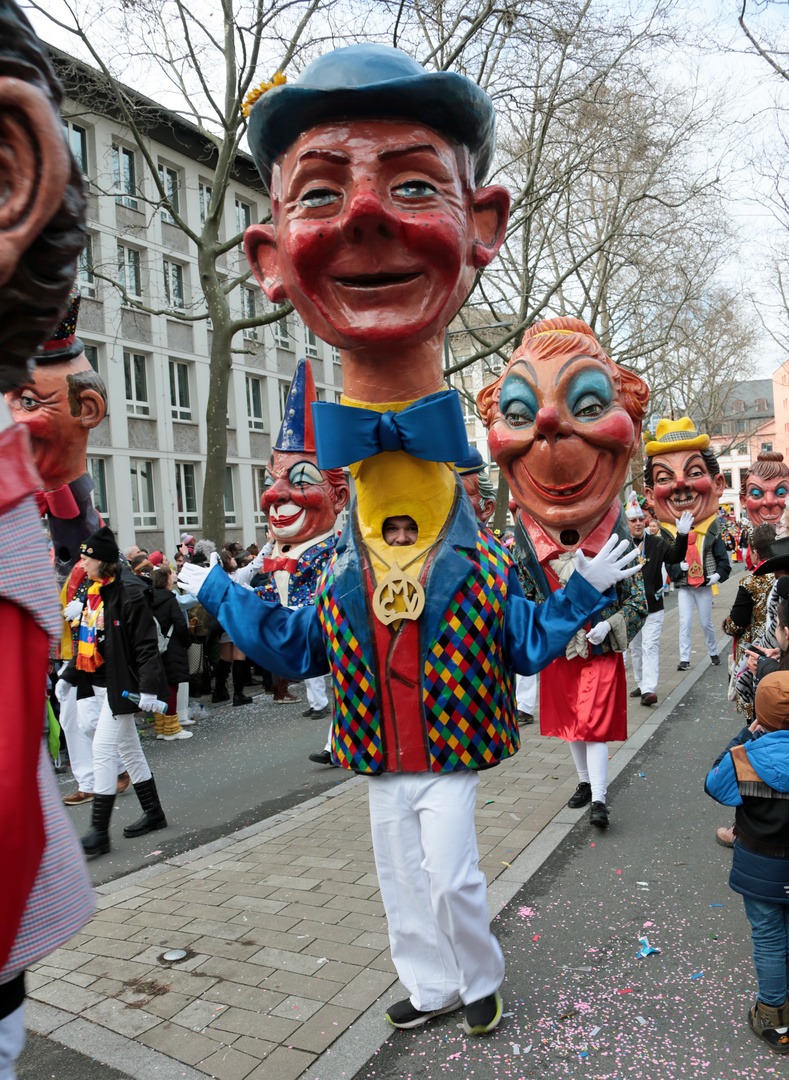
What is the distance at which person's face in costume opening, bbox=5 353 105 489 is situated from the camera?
4730 millimetres

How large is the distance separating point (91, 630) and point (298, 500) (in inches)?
126

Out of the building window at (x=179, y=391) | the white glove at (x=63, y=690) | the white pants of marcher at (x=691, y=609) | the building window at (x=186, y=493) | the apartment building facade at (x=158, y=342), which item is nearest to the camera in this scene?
the white glove at (x=63, y=690)

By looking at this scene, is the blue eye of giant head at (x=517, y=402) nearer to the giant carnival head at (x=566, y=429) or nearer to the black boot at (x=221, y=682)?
the giant carnival head at (x=566, y=429)

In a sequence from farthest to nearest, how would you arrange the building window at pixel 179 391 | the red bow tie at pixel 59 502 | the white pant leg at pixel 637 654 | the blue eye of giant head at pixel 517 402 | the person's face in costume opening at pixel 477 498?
the building window at pixel 179 391, the white pant leg at pixel 637 654, the person's face in costume opening at pixel 477 498, the red bow tie at pixel 59 502, the blue eye of giant head at pixel 517 402

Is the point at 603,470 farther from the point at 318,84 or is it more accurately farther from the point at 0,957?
the point at 0,957

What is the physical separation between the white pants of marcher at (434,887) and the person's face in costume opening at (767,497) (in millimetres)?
7533

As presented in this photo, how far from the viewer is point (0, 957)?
4.01 ft

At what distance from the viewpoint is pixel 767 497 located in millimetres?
9398

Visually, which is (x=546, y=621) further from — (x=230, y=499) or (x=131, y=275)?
(x=230, y=499)

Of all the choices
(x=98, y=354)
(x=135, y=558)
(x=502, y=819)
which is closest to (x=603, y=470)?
(x=502, y=819)

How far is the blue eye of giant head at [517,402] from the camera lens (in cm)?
486

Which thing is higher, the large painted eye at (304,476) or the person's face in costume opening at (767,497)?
the large painted eye at (304,476)

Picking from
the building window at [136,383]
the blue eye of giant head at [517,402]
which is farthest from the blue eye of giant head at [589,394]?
the building window at [136,383]

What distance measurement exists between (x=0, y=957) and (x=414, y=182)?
2.39 m
